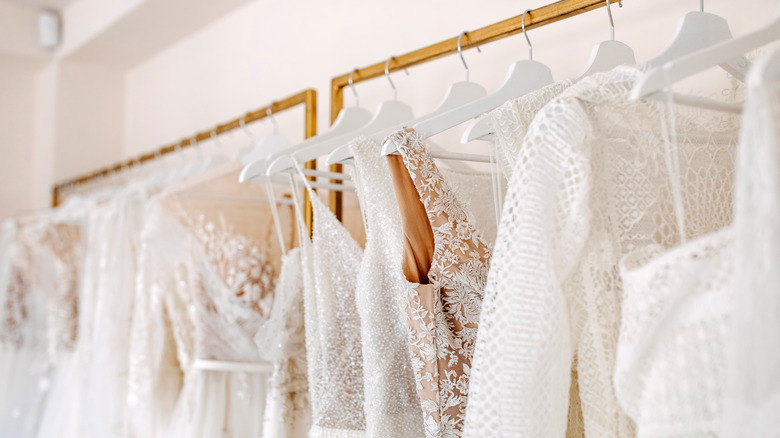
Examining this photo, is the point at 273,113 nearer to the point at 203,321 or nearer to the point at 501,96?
the point at 203,321

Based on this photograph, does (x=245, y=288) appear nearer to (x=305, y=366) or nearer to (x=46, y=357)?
(x=305, y=366)

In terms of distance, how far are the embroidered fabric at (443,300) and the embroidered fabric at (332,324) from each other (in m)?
0.23

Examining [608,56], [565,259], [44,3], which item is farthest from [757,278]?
[44,3]

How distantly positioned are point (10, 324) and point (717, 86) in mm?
2278

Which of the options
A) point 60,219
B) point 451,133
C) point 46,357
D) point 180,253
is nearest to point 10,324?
point 46,357

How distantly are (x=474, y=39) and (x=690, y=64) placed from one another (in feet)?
1.62

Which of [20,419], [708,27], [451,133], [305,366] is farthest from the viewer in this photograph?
[20,419]

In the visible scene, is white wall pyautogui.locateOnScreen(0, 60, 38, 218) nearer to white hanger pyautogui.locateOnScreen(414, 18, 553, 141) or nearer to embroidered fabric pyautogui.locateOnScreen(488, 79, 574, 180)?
white hanger pyautogui.locateOnScreen(414, 18, 553, 141)

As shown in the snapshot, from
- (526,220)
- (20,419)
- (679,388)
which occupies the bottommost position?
(20,419)

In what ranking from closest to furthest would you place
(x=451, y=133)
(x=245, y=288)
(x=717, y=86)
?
(x=717, y=86), (x=245, y=288), (x=451, y=133)

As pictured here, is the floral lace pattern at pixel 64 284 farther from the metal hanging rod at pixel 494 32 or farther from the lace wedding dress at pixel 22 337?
the metal hanging rod at pixel 494 32

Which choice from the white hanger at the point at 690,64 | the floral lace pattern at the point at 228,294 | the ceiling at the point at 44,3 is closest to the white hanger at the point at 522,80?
the white hanger at the point at 690,64

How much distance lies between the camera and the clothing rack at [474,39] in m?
0.99

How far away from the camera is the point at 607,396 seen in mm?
768
